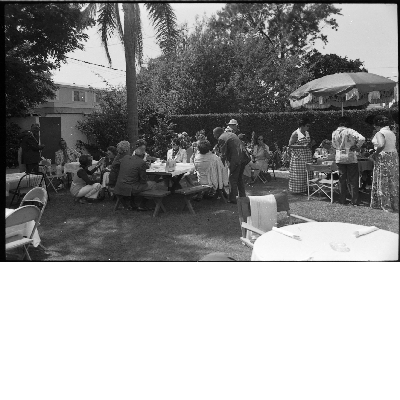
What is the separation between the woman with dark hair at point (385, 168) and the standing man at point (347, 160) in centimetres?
46

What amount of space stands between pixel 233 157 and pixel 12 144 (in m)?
6.79

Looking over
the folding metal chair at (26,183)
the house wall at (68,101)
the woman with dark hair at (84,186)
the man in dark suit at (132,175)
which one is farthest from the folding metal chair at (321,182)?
the house wall at (68,101)

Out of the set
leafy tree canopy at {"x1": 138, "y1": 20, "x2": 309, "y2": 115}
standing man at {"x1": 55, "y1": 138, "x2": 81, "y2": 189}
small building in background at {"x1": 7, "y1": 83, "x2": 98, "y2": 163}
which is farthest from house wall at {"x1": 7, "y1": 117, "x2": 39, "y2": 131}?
leafy tree canopy at {"x1": 138, "y1": 20, "x2": 309, "y2": 115}

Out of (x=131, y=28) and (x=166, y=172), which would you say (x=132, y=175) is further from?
(x=131, y=28)

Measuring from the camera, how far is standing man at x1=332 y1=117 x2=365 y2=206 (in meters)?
7.51

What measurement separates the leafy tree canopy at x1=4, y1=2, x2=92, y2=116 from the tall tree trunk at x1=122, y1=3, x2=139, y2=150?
42.3 inches

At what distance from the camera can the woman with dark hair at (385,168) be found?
6789 mm

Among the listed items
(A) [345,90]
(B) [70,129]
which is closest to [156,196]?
(A) [345,90]

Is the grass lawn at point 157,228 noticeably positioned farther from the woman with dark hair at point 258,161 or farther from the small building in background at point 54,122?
the small building in background at point 54,122

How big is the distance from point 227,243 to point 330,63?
15.3m

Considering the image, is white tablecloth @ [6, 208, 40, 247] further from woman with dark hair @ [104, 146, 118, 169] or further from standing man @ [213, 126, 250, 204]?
woman with dark hair @ [104, 146, 118, 169]
